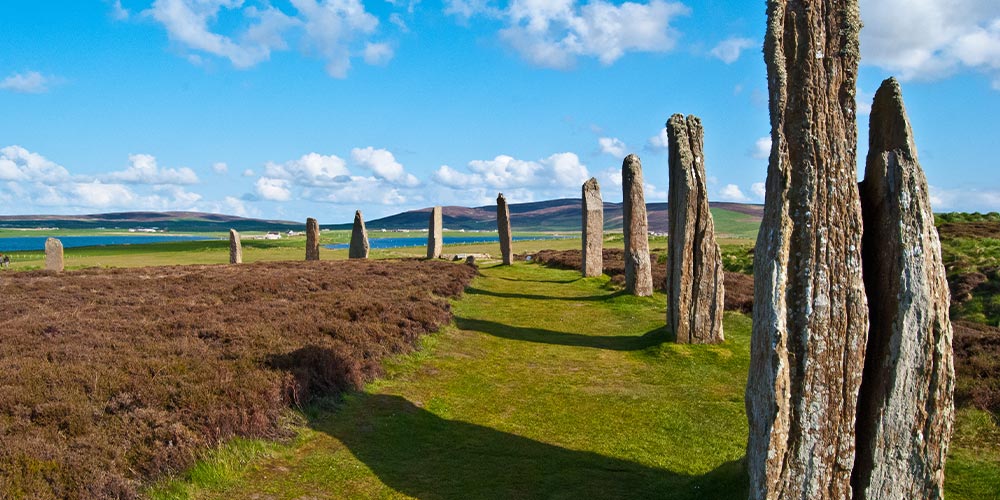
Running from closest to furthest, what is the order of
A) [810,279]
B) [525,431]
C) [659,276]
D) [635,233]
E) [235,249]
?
[810,279]
[525,431]
[635,233]
[659,276]
[235,249]

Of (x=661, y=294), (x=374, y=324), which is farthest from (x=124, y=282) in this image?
(x=661, y=294)

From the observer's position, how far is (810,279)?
6121mm

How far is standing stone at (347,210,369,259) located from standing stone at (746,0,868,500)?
114 feet

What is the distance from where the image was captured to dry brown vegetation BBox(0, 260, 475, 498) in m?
7.14

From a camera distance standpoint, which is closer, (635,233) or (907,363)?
(907,363)

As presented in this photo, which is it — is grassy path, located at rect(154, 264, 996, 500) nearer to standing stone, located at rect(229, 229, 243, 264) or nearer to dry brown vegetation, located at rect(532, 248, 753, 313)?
dry brown vegetation, located at rect(532, 248, 753, 313)

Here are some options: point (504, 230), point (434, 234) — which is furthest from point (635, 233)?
point (434, 234)

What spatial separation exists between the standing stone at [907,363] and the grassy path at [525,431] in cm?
140

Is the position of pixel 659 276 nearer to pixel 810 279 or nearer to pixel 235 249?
pixel 810 279

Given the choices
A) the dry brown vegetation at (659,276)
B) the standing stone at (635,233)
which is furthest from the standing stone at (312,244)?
the standing stone at (635,233)

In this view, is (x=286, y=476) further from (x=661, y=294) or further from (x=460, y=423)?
(x=661, y=294)

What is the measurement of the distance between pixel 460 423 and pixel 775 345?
525cm

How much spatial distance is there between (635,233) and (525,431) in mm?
13491

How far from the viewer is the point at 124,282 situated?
2314 cm
